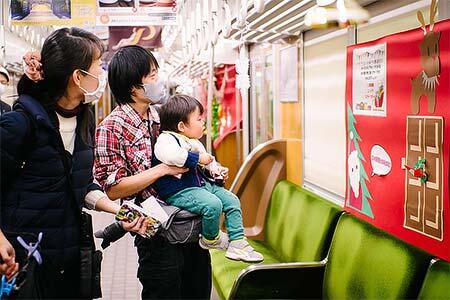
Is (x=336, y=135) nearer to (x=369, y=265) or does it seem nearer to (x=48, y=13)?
(x=369, y=265)

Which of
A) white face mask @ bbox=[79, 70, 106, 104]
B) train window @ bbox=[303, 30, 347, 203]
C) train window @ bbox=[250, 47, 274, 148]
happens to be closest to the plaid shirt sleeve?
white face mask @ bbox=[79, 70, 106, 104]

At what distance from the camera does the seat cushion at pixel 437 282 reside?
1965 mm

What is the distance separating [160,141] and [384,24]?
1.33 metres

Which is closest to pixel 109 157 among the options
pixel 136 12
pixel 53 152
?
pixel 53 152

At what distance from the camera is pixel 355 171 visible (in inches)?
119

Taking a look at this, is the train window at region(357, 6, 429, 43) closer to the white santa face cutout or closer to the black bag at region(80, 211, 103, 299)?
the white santa face cutout

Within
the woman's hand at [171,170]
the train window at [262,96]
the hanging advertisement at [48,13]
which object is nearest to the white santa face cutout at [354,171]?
the woman's hand at [171,170]

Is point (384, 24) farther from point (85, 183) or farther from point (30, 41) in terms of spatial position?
point (30, 41)

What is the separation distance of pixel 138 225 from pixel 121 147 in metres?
0.28

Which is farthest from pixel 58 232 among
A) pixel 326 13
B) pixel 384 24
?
pixel 326 13

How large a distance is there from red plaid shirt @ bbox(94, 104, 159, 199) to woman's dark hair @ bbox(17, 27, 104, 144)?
200 mm

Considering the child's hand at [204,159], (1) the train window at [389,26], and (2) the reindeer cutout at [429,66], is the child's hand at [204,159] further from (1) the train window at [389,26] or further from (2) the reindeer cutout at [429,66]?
(1) the train window at [389,26]

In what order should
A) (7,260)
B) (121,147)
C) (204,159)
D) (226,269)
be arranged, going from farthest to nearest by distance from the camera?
(226,269) < (204,159) < (121,147) < (7,260)

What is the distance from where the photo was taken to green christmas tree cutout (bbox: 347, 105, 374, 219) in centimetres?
288
